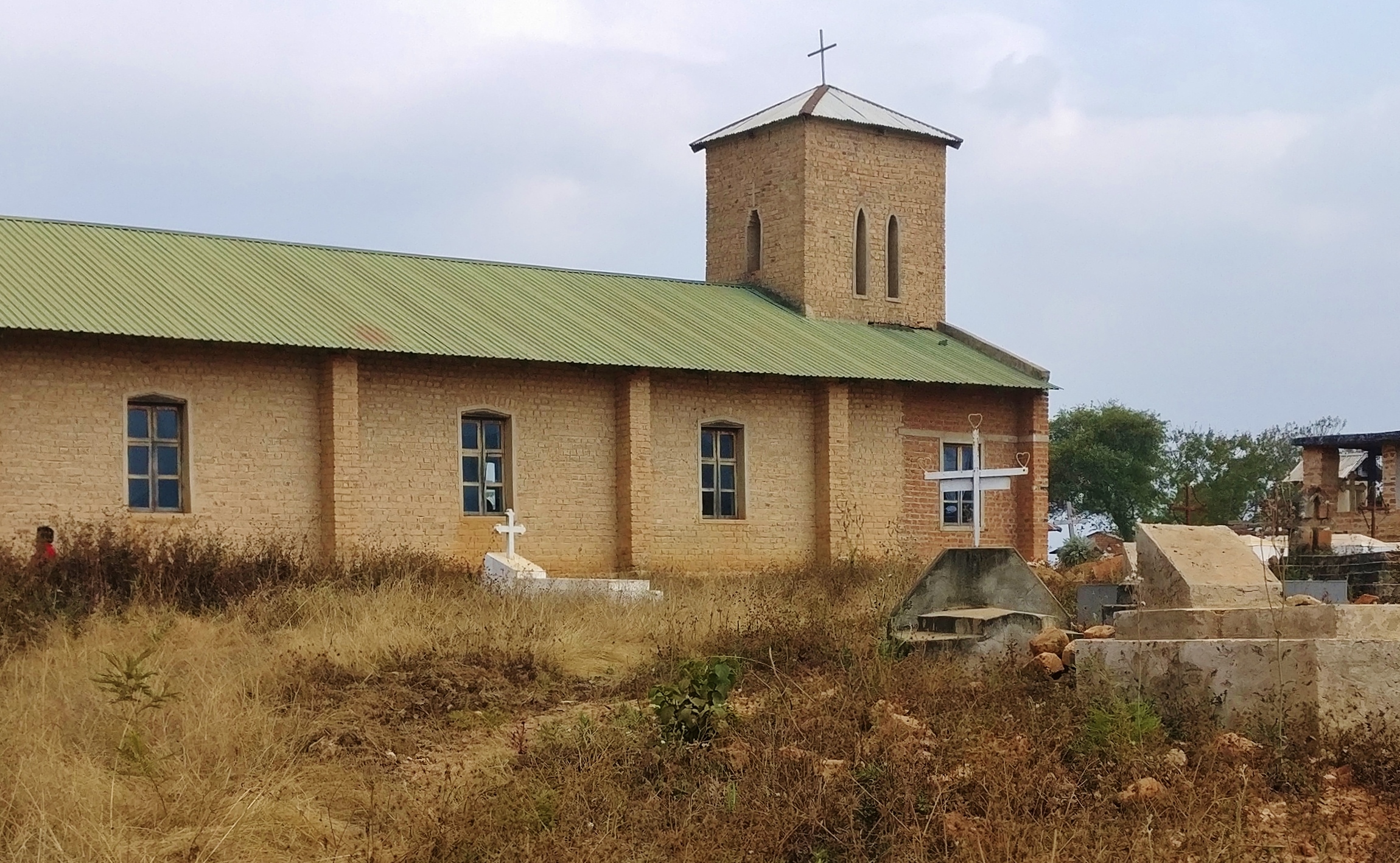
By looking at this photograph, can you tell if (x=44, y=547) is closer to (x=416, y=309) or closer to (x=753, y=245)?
(x=416, y=309)

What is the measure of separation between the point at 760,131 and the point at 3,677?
21.6 metres

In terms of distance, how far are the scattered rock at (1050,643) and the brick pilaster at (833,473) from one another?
1502cm

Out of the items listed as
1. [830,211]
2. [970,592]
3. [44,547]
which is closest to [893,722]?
[970,592]

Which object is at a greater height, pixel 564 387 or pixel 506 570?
pixel 564 387

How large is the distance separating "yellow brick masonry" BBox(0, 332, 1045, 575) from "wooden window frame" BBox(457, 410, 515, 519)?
0.40 feet

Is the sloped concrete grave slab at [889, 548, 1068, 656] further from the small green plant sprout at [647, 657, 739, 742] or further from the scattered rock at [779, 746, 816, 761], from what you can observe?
the scattered rock at [779, 746, 816, 761]

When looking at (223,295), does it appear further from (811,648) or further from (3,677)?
(811,648)

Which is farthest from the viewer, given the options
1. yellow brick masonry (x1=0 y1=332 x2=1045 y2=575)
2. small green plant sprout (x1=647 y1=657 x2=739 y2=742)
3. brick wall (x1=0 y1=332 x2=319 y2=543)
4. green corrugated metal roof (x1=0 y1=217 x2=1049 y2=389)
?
green corrugated metal roof (x1=0 y1=217 x2=1049 y2=389)

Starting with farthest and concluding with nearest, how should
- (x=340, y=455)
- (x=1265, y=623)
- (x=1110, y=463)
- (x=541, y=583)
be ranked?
(x=1110, y=463) < (x=340, y=455) < (x=541, y=583) < (x=1265, y=623)

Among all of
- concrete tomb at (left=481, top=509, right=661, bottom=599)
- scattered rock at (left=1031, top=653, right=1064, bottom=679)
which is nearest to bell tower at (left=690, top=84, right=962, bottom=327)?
concrete tomb at (left=481, top=509, right=661, bottom=599)

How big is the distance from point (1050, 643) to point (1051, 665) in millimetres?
352

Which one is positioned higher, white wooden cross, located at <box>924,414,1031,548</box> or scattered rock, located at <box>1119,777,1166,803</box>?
white wooden cross, located at <box>924,414,1031,548</box>

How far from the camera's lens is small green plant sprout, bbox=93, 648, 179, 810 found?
10.2m

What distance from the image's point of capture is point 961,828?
9.30 meters
